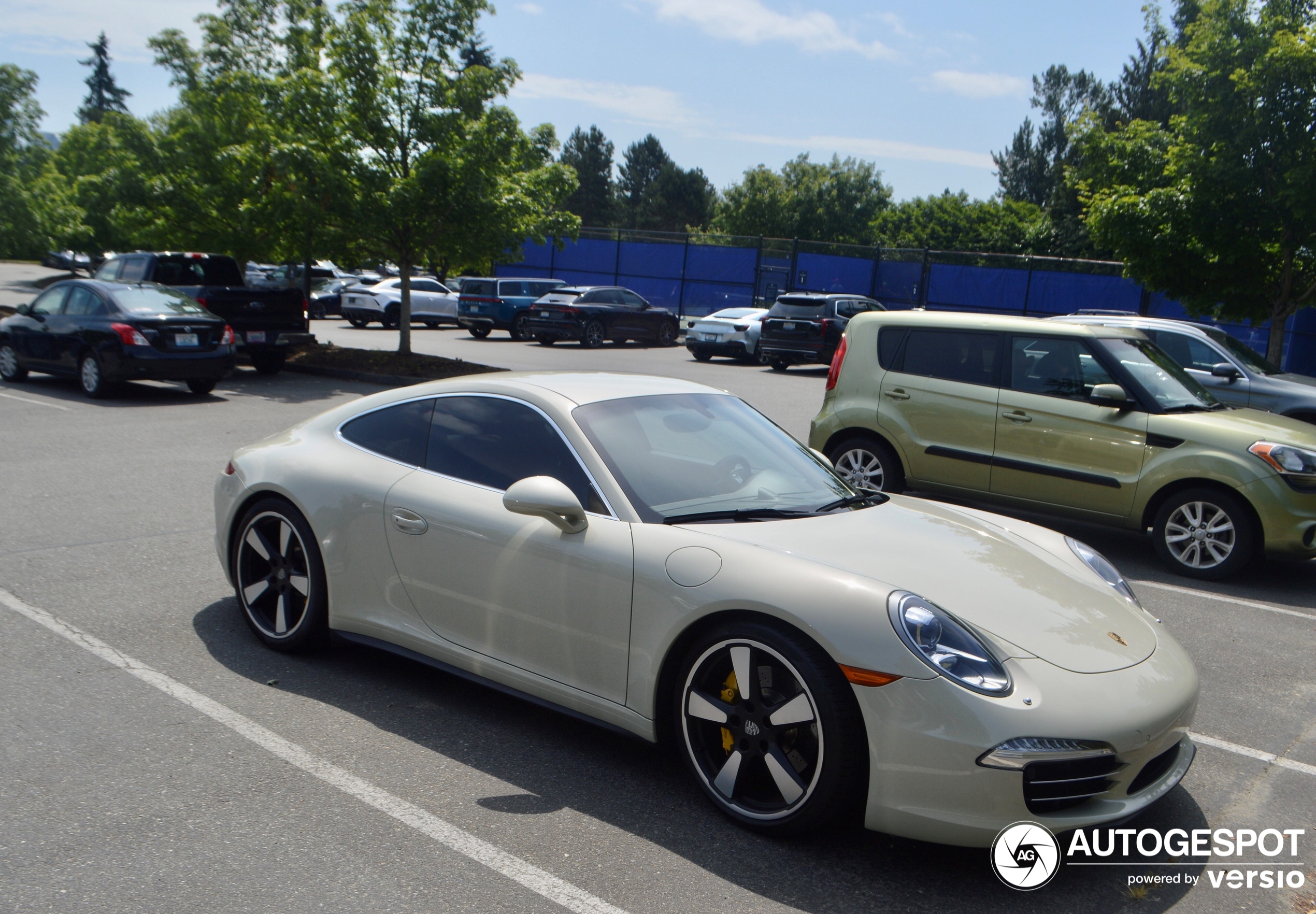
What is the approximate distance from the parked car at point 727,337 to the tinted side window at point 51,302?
1378 cm

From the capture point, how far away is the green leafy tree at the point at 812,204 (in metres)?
63.6

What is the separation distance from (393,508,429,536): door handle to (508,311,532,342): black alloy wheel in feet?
75.5

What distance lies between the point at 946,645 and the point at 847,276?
29.3 meters

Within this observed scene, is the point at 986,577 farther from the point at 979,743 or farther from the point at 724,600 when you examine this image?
the point at 724,600

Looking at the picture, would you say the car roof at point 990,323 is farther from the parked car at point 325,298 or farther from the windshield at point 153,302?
the parked car at point 325,298

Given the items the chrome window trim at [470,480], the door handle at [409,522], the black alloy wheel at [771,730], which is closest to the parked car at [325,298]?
the chrome window trim at [470,480]

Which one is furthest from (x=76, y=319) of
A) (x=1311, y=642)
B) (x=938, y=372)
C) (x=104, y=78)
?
(x=104, y=78)

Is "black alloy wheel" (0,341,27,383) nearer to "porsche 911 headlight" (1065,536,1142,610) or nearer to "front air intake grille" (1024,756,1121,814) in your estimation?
"porsche 911 headlight" (1065,536,1142,610)

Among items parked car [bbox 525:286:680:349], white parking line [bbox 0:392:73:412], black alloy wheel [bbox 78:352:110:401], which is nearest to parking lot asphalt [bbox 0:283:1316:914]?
white parking line [bbox 0:392:73:412]

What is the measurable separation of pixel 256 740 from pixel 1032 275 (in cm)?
2694

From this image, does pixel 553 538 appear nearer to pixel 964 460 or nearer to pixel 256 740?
pixel 256 740

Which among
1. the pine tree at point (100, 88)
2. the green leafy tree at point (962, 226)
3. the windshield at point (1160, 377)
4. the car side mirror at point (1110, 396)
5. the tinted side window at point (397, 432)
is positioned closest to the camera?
the tinted side window at point (397, 432)

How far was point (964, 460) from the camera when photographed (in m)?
7.93

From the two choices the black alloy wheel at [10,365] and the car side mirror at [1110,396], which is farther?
the black alloy wheel at [10,365]
